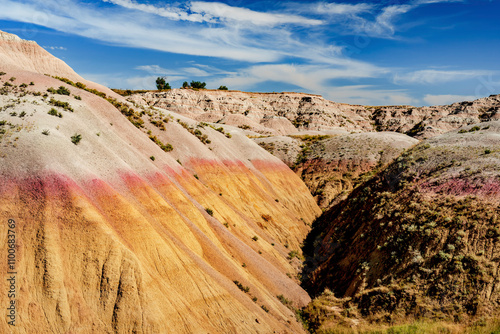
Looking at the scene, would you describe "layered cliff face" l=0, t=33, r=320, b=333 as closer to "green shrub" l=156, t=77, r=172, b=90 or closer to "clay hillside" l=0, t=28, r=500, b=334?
"clay hillside" l=0, t=28, r=500, b=334

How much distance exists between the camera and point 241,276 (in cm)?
1906

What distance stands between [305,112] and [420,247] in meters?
99.3

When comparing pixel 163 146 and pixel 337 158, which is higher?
pixel 337 158

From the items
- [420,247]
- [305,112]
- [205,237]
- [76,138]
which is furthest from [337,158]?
[305,112]

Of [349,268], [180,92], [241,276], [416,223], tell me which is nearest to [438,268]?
[416,223]

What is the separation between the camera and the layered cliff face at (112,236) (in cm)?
1309

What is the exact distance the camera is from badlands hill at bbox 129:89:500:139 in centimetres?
10050

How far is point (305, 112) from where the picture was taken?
115375 mm

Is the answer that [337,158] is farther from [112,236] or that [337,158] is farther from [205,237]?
[112,236]

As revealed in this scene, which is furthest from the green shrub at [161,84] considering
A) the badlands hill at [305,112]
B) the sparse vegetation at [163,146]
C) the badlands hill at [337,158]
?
the sparse vegetation at [163,146]

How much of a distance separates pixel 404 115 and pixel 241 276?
411 ft

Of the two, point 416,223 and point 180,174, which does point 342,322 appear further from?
point 180,174

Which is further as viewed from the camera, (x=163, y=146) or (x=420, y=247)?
(x=163, y=146)

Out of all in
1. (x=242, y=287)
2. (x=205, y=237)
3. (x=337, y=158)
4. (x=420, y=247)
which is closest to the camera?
(x=242, y=287)
